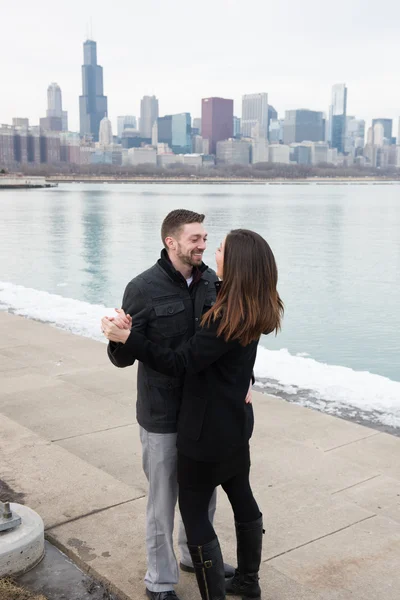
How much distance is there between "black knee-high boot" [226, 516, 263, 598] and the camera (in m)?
3.12

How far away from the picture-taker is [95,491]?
4418 millimetres

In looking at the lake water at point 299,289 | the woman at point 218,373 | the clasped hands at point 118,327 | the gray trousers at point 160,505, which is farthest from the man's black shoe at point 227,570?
the lake water at point 299,289

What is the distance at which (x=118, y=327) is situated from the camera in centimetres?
287

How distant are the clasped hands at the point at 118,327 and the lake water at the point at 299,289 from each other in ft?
12.4

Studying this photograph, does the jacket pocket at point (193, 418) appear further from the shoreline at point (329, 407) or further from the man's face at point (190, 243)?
the shoreline at point (329, 407)

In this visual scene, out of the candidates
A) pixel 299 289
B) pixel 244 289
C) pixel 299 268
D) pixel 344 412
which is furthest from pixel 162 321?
pixel 299 268

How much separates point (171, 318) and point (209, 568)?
101cm

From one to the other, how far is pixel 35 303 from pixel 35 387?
545cm

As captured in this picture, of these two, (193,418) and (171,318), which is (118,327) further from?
(193,418)

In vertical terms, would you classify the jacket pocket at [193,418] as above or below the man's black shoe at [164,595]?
above

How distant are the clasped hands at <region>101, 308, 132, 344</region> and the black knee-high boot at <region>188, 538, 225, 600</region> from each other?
2.92ft

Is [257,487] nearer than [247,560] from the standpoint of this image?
No

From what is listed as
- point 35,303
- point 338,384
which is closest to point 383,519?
point 338,384

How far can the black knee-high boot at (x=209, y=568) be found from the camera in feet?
9.70
